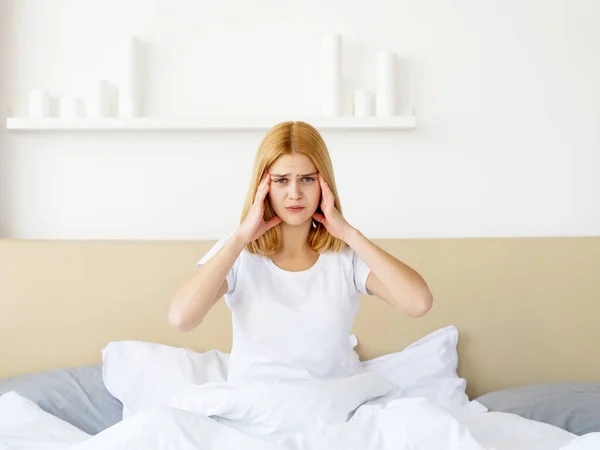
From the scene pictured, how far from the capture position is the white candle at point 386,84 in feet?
8.67

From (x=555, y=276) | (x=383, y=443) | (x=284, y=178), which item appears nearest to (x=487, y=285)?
(x=555, y=276)

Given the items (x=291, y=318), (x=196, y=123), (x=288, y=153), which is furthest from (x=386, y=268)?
(x=196, y=123)

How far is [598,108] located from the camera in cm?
274

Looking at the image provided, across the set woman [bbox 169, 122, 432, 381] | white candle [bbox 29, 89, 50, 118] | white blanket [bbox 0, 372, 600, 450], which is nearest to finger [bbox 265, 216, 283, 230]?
woman [bbox 169, 122, 432, 381]

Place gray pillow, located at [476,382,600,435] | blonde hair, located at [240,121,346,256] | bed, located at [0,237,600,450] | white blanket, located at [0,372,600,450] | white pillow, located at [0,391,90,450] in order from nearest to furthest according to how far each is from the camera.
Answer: white blanket, located at [0,372,600,450], white pillow, located at [0,391,90,450], blonde hair, located at [240,121,346,256], gray pillow, located at [476,382,600,435], bed, located at [0,237,600,450]

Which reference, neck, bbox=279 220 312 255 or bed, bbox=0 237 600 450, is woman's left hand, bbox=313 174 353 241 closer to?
neck, bbox=279 220 312 255

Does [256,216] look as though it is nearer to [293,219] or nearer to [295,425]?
[293,219]

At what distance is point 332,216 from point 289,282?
19 cm

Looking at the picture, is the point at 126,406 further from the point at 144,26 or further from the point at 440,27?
the point at 440,27

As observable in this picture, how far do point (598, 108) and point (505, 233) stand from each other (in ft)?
1.72

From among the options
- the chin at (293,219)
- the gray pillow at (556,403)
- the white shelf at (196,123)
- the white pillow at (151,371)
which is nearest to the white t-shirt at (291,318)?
the chin at (293,219)

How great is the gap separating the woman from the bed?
0.59 meters

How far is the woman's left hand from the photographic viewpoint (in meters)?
1.92

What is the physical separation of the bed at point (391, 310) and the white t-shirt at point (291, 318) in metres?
0.58
